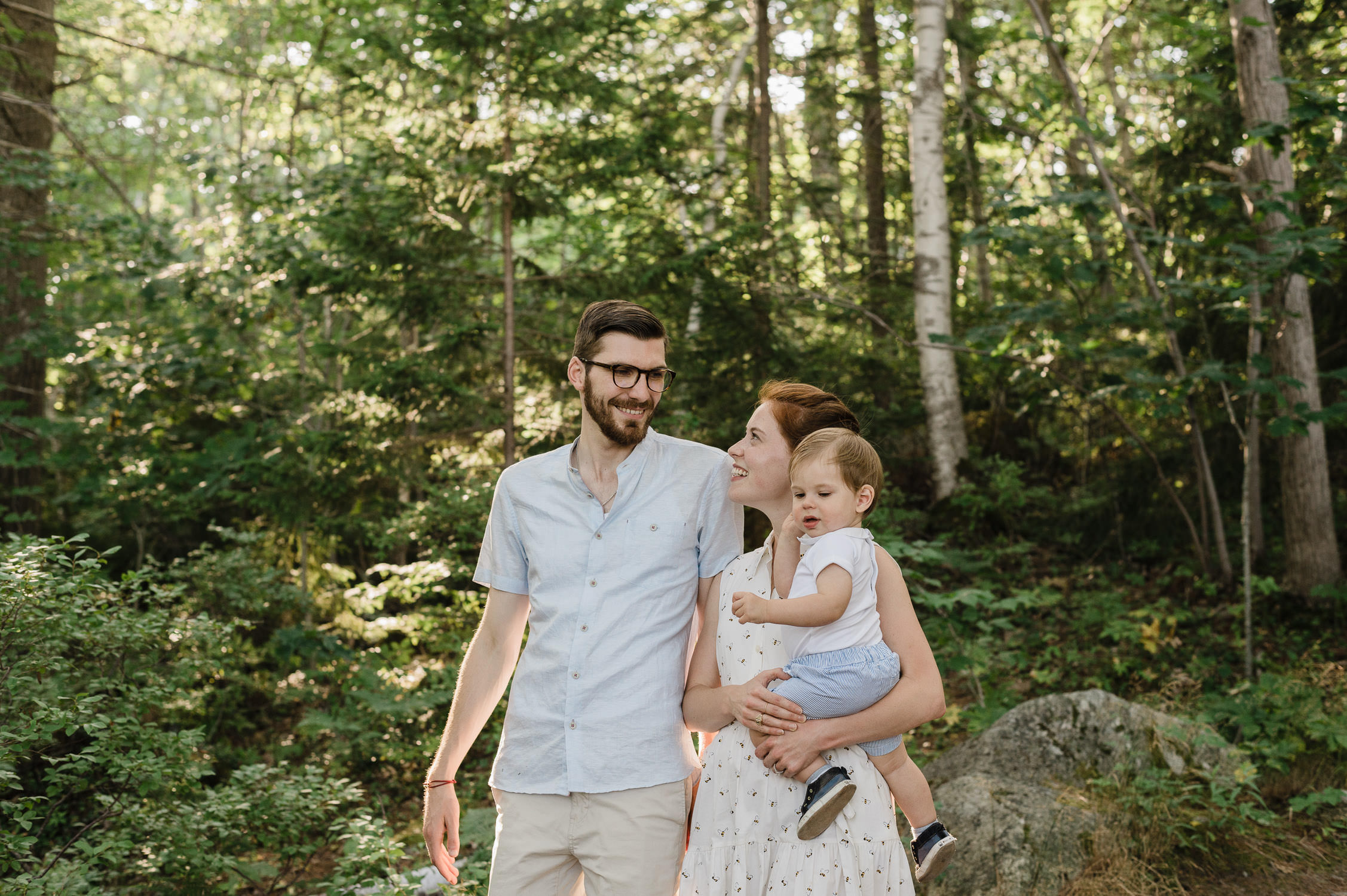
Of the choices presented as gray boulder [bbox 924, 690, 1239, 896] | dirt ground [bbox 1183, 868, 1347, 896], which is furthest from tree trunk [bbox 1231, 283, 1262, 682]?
dirt ground [bbox 1183, 868, 1347, 896]

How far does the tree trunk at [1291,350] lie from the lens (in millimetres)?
6176

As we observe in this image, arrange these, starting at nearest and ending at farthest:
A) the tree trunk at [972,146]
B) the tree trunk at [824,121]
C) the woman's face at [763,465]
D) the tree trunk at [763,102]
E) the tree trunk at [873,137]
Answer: the woman's face at [763,465], the tree trunk at [763,102], the tree trunk at [972,146], the tree trunk at [824,121], the tree trunk at [873,137]

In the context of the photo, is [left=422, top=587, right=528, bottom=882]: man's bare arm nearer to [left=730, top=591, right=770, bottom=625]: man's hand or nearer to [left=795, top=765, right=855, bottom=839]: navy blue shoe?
[left=730, top=591, right=770, bottom=625]: man's hand

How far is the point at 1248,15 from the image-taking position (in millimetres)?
6184

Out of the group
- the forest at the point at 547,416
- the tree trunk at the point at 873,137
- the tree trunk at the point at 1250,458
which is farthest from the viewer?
the tree trunk at the point at 873,137

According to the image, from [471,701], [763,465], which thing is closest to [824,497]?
[763,465]

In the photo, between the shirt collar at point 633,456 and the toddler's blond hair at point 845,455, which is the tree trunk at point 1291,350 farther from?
the shirt collar at point 633,456

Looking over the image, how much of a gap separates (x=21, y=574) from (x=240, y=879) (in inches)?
70.9

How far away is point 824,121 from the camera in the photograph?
1402 centimetres

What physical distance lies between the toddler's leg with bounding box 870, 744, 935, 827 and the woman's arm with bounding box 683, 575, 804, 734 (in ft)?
1.01

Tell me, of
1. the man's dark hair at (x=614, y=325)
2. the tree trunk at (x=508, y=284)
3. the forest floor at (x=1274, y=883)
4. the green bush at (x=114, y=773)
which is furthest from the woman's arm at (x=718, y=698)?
the tree trunk at (x=508, y=284)

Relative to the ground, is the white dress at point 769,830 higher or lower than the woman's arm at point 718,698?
lower

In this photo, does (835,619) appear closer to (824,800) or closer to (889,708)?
(889,708)

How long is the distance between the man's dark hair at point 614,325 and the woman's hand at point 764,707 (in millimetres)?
912
